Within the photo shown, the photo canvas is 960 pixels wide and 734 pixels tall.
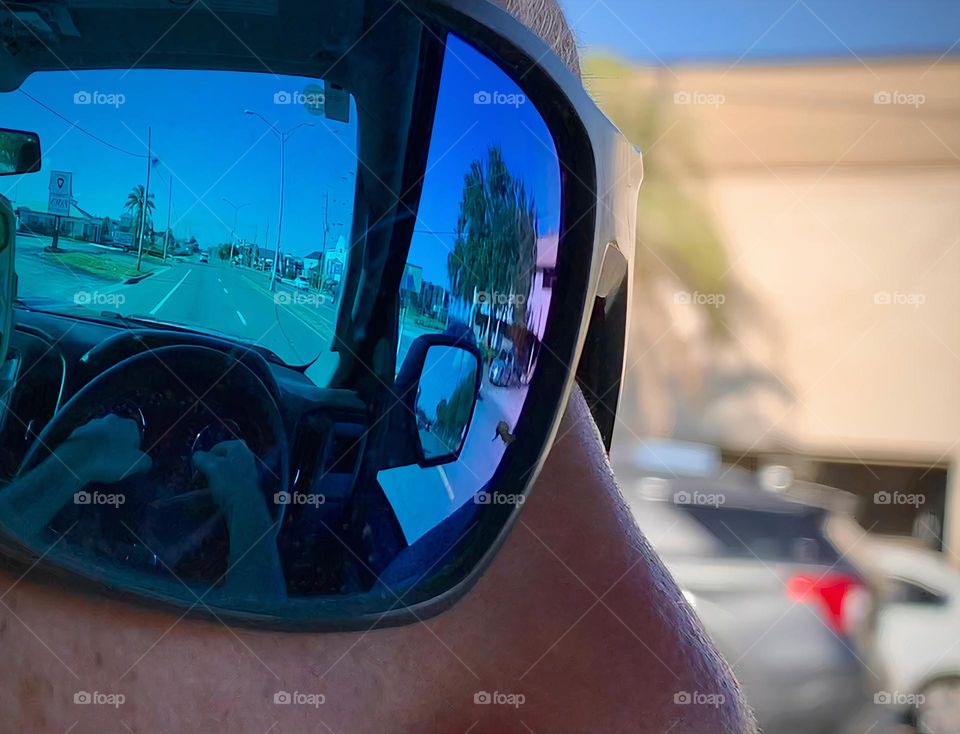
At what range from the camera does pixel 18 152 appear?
556 millimetres

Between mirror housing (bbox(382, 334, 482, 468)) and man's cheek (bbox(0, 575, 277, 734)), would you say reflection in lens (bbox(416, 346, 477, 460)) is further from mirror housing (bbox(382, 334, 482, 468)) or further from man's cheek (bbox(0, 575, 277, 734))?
man's cheek (bbox(0, 575, 277, 734))

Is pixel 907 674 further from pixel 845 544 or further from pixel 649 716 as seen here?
pixel 649 716

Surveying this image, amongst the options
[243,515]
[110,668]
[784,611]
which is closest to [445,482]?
[243,515]

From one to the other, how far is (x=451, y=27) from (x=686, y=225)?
7865 millimetres

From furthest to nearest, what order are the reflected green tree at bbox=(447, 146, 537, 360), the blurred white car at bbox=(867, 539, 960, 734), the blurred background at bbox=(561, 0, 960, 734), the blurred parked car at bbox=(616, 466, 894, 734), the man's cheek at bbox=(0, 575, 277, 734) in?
the blurred background at bbox=(561, 0, 960, 734)
the blurred white car at bbox=(867, 539, 960, 734)
the blurred parked car at bbox=(616, 466, 894, 734)
the reflected green tree at bbox=(447, 146, 537, 360)
the man's cheek at bbox=(0, 575, 277, 734)

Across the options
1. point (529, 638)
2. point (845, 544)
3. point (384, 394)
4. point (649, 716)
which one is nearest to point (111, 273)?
point (384, 394)

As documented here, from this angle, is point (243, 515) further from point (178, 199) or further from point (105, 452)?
point (178, 199)

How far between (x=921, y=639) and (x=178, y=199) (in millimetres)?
4453

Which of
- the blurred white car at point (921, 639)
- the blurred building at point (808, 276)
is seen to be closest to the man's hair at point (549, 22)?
the blurred white car at point (921, 639)

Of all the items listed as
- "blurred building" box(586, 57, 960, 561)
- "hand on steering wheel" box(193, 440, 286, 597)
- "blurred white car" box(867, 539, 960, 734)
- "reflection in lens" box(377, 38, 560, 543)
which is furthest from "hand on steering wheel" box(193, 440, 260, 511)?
"blurred building" box(586, 57, 960, 561)

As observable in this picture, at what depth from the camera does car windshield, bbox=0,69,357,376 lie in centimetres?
56

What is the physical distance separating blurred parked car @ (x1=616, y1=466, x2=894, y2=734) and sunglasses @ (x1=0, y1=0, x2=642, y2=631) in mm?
2829

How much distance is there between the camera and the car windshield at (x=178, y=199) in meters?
0.56

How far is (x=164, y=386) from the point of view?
61 centimetres
